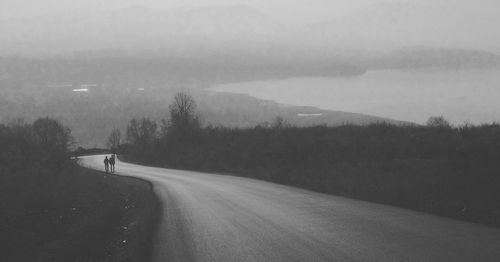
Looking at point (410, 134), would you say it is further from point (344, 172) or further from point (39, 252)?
point (39, 252)

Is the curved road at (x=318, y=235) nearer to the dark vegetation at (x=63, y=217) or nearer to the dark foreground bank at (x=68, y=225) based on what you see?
the dark foreground bank at (x=68, y=225)

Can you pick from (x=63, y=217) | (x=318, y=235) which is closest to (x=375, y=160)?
(x=63, y=217)

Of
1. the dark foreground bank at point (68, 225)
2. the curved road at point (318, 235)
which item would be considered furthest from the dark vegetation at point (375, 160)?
the dark foreground bank at point (68, 225)

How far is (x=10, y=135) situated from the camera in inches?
1410

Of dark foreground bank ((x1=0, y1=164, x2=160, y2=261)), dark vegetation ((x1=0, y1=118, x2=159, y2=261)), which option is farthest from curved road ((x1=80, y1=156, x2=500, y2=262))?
dark vegetation ((x1=0, y1=118, x2=159, y2=261))

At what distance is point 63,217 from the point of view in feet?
64.1

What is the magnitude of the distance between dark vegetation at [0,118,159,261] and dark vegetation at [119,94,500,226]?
8.15 meters

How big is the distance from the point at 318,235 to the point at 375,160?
78.4 ft

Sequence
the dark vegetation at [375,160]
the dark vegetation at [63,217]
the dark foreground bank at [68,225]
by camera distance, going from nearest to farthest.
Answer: the dark foreground bank at [68,225] < the dark vegetation at [63,217] < the dark vegetation at [375,160]

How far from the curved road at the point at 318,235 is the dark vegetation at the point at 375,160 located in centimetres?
198

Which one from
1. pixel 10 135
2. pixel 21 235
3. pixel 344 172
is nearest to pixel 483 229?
pixel 21 235

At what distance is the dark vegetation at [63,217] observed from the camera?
1193 cm

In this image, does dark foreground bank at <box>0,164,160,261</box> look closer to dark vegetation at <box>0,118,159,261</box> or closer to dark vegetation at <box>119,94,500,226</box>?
dark vegetation at <box>0,118,159,261</box>

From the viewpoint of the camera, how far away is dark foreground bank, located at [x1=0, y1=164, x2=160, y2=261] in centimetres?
1161
